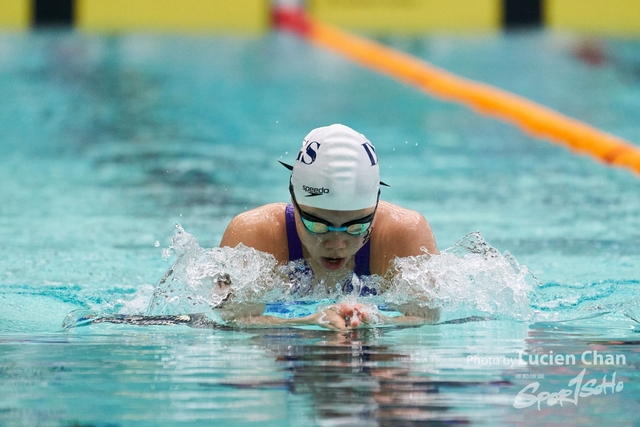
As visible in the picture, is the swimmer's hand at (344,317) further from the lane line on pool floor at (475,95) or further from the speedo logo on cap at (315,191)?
the lane line on pool floor at (475,95)

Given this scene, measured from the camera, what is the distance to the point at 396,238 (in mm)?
3574

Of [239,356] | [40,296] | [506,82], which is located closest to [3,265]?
[40,296]

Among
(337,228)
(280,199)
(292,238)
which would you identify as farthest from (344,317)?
(280,199)

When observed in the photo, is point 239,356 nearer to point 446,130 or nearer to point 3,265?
point 3,265

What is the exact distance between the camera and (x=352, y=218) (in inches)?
128

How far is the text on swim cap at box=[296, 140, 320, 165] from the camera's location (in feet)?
11.0

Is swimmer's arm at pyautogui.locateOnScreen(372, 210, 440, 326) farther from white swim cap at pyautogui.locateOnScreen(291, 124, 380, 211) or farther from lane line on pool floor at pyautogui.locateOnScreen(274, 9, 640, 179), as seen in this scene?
lane line on pool floor at pyautogui.locateOnScreen(274, 9, 640, 179)

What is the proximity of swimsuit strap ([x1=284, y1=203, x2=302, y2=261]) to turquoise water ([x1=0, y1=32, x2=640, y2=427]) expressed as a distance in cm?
42

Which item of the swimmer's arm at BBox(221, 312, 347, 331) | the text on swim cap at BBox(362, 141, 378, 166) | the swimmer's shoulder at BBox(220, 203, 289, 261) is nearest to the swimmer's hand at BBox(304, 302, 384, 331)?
the swimmer's arm at BBox(221, 312, 347, 331)

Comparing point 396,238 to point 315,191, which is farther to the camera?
point 396,238

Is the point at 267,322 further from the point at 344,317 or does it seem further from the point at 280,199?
the point at 280,199

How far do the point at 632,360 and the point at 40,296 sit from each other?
2.25 meters

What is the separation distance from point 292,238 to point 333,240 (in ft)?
1.25

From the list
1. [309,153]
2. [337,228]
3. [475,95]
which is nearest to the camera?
[337,228]
